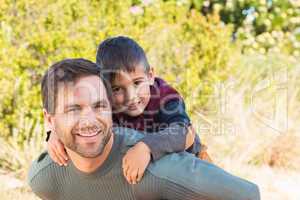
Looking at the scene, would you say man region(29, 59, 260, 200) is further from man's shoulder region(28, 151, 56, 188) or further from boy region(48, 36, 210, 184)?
boy region(48, 36, 210, 184)

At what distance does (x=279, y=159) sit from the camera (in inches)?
293

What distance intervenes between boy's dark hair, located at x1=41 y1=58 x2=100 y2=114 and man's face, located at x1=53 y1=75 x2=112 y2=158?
24mm

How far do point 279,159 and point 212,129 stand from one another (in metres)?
0.96

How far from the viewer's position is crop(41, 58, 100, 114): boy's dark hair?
2805 millimetres

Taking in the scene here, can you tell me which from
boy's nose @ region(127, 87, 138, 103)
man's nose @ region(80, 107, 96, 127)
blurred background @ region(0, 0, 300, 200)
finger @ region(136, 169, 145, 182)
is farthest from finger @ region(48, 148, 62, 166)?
blurred background @ region(0, 0, 300, 200)

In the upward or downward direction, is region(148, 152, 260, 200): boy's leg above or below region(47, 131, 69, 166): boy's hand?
below

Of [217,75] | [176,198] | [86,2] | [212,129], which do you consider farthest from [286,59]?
[176,198]

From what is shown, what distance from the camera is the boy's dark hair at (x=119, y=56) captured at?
3523 millimetres

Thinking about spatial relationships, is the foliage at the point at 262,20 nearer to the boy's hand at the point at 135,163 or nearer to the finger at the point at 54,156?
the finger at the point at 54,156

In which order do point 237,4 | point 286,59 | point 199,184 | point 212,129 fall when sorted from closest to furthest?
point 199,184
point 212,129
point 286,59
point 237,4

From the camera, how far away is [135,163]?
2.76m

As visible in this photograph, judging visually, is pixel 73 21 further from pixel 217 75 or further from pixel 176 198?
pixel 176 198

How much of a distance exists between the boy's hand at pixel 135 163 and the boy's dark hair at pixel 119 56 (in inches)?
29.1

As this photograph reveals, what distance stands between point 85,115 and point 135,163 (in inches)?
11.8
